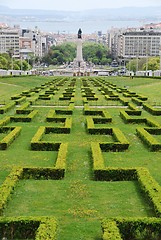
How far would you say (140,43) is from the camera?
17738 centimetres

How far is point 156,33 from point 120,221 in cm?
17125

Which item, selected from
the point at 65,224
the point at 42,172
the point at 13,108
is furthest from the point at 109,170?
the point at 13,108

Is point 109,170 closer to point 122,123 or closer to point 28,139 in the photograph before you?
point 28,139

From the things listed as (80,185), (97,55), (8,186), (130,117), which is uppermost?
(97,55)

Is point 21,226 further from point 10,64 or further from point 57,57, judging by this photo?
point 57,57

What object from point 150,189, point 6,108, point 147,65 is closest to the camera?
point 150,189

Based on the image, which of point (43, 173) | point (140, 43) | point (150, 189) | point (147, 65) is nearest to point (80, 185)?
point (43, 173)

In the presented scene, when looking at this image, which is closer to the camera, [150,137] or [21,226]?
[21,226]

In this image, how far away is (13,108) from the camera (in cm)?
3086

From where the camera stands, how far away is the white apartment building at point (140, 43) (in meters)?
173

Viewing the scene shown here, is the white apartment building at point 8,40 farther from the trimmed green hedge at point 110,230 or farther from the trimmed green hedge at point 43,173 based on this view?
the trimmed green hedge at point 110,230

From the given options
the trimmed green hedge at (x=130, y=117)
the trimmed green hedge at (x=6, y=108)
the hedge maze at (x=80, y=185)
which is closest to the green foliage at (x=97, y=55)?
the trimmed green hedge at (x=6, y=108)

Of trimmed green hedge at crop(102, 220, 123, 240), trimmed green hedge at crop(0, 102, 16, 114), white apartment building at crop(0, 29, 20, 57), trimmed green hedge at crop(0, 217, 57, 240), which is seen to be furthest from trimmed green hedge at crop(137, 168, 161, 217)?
white apartment building at crop(0, 29, 20, 57)

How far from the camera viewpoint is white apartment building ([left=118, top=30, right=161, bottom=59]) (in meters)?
173
